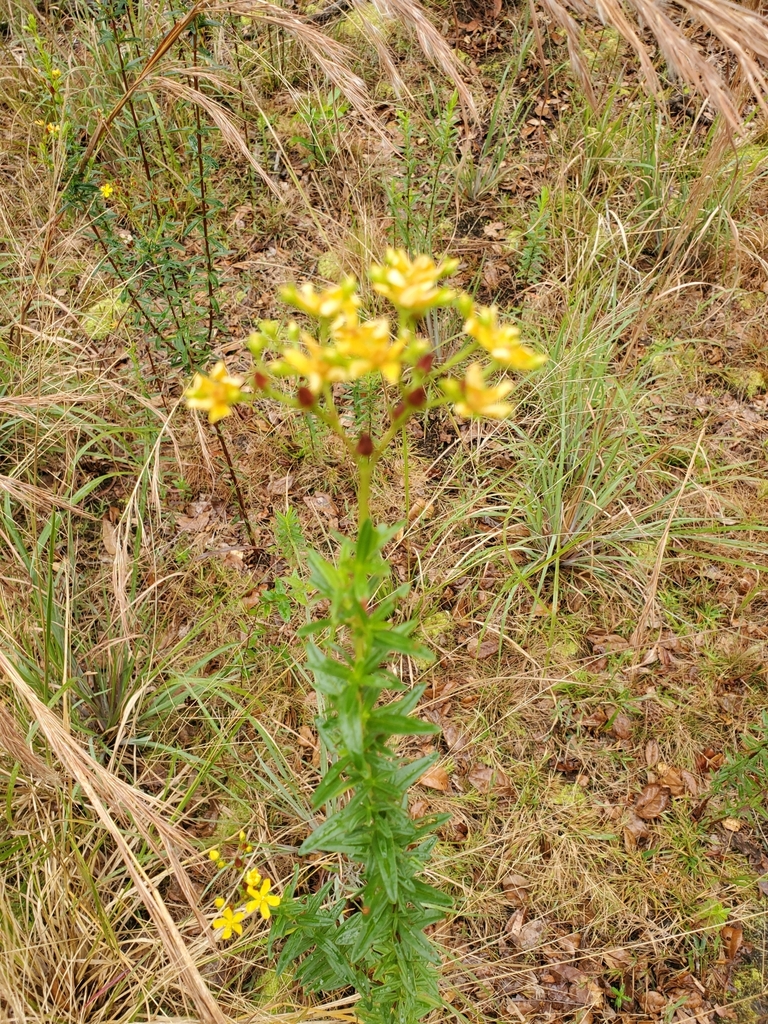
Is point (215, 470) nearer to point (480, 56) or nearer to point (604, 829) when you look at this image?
point (604, 829)

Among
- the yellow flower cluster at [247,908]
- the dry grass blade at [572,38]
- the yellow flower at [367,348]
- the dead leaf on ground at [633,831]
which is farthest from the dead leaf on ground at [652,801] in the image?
the dry grass blade at [572,38]

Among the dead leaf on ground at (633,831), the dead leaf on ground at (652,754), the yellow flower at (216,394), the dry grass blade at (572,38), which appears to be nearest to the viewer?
the yellow flower at (216,394)

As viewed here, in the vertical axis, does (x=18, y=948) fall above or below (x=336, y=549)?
below

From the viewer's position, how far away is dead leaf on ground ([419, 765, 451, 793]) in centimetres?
217

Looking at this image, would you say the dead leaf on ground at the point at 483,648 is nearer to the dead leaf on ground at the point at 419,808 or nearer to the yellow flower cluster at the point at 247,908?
the dead leaf on ground at the point at 419,808

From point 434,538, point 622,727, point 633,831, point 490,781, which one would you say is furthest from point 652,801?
point 434,538

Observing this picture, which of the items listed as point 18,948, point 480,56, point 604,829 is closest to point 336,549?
point 604,829

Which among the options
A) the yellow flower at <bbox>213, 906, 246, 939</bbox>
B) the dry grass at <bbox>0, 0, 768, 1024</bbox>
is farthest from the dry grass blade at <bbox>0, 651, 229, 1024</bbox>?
the yellow flower at <bbox>213, 906, 246, 939</bbox>

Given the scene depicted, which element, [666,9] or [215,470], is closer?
[666,9]

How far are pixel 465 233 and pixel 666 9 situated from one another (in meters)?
1.64

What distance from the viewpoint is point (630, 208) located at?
10.7 feet

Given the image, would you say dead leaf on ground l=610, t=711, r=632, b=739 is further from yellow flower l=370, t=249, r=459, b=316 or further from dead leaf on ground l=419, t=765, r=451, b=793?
yellow flower l=370, t=249, r=459, b=316

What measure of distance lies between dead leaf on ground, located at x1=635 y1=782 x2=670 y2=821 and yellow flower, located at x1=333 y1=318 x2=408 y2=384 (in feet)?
5.90

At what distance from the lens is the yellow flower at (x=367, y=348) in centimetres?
99
